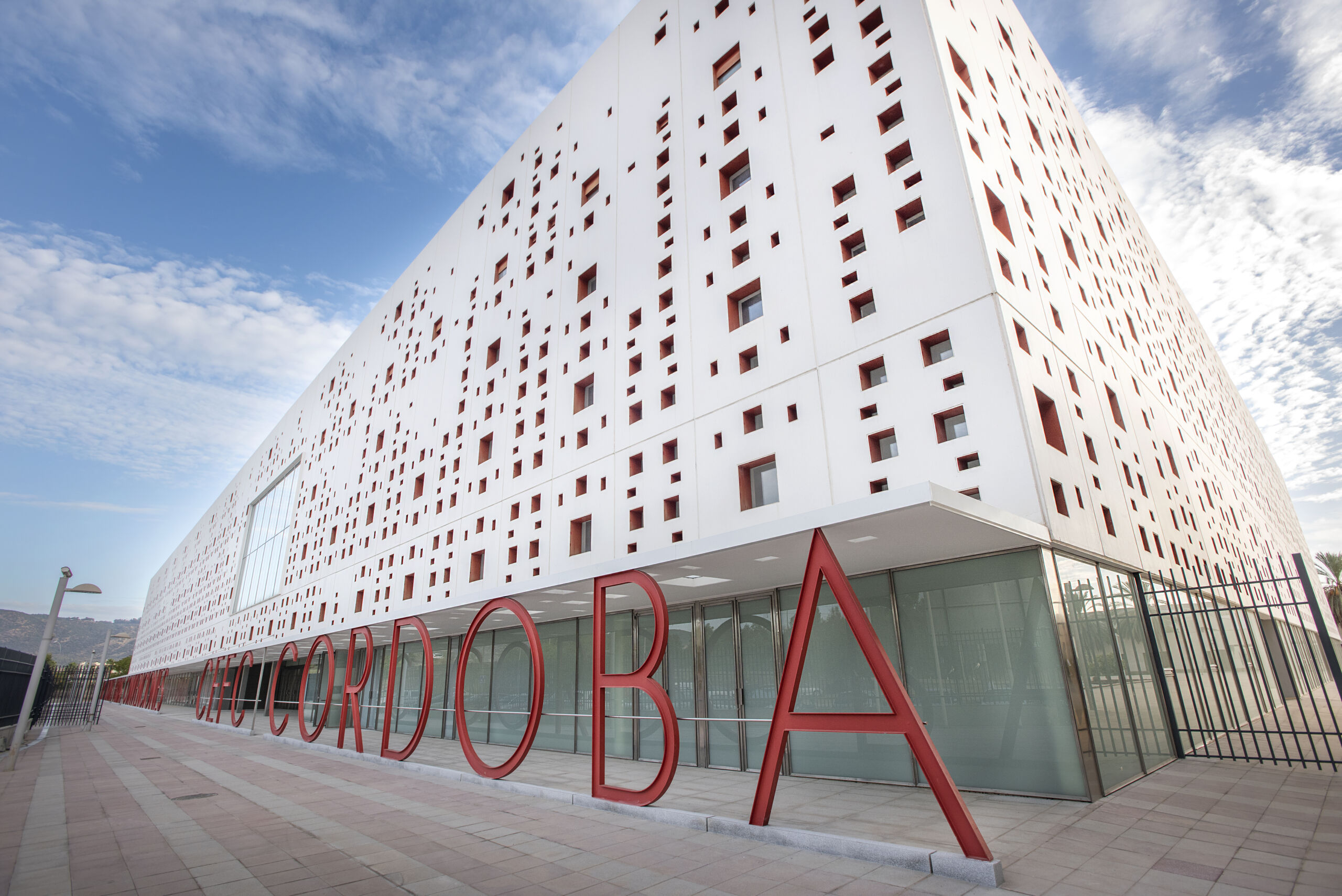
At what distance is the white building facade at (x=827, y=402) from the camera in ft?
27.6

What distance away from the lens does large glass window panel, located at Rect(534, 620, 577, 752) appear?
47.2ft

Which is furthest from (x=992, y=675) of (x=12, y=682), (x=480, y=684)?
(x=12, y=682)

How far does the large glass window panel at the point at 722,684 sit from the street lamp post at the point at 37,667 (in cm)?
1361

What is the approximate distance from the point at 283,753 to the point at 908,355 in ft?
56.7

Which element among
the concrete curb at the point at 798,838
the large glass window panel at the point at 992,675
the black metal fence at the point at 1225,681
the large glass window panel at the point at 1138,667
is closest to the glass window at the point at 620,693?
the concrete curb at the point at 798,838

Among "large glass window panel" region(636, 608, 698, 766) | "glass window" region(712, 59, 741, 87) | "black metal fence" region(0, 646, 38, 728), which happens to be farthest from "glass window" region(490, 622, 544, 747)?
"glass window" region(712, 59, 741, 87)

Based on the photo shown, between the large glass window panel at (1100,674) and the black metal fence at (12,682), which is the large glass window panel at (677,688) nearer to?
the large glass window panel at (1100,674)

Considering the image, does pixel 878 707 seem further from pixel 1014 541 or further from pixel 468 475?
pixel 468 475

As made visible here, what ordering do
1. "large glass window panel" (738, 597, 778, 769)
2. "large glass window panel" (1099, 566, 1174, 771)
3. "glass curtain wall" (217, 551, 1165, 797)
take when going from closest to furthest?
"glass curtain wall" (217, 551, 1165, 797) → "large glass window panel" (1099, 566, 1174, 771) → "large glass window panel" (738, 597, 778, 769)

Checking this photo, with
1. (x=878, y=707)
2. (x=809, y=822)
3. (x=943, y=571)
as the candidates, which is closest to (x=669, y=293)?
(x=943, y=571)

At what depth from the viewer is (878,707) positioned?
932 cm

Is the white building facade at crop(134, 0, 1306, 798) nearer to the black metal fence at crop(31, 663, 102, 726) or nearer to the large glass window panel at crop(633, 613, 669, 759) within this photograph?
the large glass window panel at crop(633, 613, 669, 759)

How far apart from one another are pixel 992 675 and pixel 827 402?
4725mm

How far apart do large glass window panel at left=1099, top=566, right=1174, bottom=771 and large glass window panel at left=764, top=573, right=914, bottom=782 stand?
134 inches
